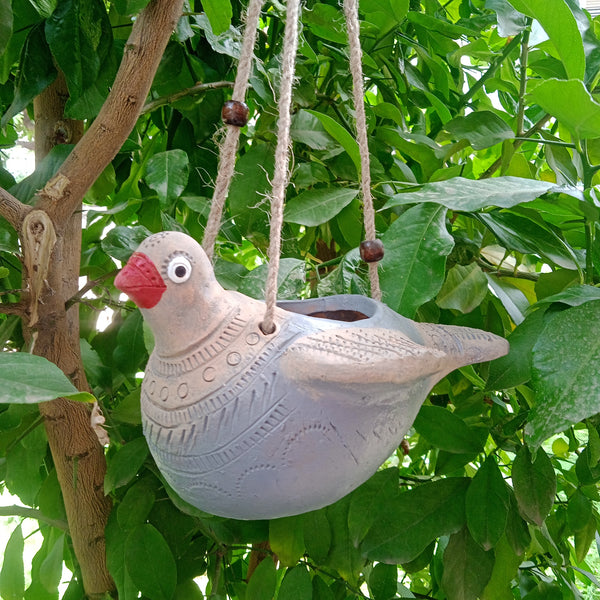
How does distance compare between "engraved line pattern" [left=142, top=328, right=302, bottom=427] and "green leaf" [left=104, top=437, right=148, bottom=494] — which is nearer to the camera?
"engraved line pattern" [left=142, top=328, right=302, bottom=427]

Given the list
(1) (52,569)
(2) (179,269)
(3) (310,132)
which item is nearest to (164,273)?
(2) (179,269)

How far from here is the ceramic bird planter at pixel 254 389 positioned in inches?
13.5

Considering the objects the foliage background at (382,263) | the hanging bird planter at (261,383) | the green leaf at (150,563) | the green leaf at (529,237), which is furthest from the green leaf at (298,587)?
the green leaf at (529,237)

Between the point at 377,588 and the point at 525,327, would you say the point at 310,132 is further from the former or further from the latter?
the point at 377,588

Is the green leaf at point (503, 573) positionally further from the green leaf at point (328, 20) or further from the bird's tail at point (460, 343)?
the green leaf at point (328, 20)

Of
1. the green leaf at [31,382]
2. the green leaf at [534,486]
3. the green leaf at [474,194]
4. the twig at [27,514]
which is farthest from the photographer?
the twig at [27,514]

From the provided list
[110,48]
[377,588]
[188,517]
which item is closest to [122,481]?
[188,517]

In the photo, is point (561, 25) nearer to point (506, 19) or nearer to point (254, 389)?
point (506, 19)

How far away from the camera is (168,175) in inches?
21.9

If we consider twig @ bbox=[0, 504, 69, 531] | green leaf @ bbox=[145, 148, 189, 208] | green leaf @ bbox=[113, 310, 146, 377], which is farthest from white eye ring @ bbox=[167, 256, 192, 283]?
twig @ bbox=[0, 504, 69, 531]

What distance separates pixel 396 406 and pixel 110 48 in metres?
0.47

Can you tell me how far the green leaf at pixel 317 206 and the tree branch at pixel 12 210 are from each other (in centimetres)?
21

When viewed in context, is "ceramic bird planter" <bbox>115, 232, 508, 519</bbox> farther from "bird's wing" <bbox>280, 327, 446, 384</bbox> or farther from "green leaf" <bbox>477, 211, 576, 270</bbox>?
"green leaf" <bbox>477, 211, 576, 270</bbox>

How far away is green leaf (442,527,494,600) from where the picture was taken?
59 centimetres
